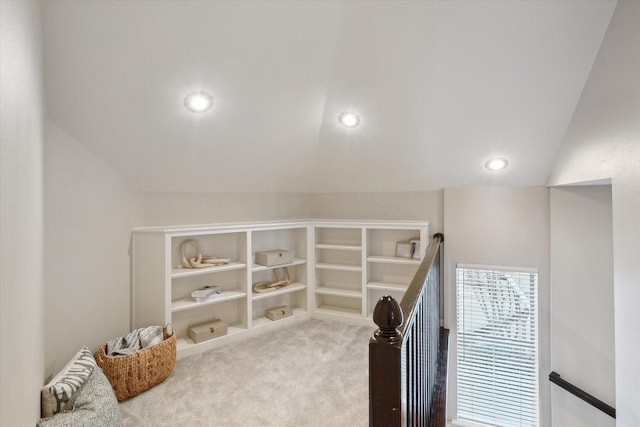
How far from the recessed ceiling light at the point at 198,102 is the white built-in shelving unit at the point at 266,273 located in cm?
101

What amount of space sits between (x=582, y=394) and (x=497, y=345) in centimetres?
76

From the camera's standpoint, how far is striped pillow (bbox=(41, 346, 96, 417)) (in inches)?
72.3

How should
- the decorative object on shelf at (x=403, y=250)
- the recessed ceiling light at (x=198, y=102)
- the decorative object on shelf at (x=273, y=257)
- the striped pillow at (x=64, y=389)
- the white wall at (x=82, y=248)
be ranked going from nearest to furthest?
the striped pillow at (x=64, y=389), the white wall at (x=82, y=248), the recessed ceiling light at (x=198, y=102), the decorative object on shelf at (x=273, y=257), the decorative object on shelf at (x=403, y=250)

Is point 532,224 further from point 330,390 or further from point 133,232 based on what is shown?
point 133,232

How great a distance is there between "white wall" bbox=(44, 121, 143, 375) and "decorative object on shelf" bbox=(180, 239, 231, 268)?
0.46 m

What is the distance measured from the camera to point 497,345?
357cm

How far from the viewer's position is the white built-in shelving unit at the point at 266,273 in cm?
295

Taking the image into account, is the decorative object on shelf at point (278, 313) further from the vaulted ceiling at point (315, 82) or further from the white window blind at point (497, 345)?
the white window blind at point (497, 345)

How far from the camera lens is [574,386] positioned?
10.1 feet

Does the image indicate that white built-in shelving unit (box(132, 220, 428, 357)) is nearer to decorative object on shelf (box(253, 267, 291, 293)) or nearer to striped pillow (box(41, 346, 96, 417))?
decorative object on shelf (box(253, 267, 291, 293))

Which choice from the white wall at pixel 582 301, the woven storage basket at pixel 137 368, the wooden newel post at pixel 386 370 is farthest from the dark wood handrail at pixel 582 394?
the woven storage basket at pixel 137 368

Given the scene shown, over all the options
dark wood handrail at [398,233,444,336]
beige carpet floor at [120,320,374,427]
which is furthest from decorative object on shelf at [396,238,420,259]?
dark wood handrail at [398,233,444,336]

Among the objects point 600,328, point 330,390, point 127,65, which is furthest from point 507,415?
point 127,65

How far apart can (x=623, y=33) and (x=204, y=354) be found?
381cm
